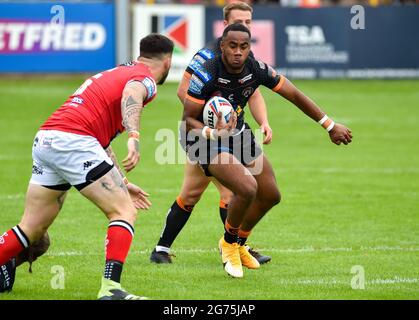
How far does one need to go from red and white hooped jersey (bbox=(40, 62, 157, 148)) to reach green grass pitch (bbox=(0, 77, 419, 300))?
135 cm

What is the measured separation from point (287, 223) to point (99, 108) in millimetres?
4547

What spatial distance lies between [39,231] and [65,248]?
7.93 ft

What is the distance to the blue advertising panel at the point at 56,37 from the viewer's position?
2569 cm

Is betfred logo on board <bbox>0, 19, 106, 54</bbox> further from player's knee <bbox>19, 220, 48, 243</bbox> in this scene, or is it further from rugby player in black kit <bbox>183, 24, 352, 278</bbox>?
player's knee <bbox>19, 220, 48, 243</bbox>

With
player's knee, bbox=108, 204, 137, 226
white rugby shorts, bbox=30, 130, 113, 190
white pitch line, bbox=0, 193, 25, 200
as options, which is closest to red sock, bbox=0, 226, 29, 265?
white rugby shorts, bbox=30, 130, 113, 190

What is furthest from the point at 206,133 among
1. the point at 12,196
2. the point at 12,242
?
the point at 12,196

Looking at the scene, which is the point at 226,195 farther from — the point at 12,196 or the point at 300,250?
the point at 12,196

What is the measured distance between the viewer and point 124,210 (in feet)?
25.8

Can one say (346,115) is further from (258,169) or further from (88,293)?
(88,293)

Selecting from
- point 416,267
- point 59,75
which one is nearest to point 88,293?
point 416,267

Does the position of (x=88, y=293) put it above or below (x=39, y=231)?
below

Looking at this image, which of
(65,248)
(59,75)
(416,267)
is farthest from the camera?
(59,75)

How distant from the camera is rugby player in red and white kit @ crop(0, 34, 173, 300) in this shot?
306 inches

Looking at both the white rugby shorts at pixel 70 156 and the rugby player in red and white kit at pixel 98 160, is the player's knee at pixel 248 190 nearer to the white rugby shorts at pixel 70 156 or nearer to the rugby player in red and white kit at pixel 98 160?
the rugby player in red and white kit at pixel 98 160
